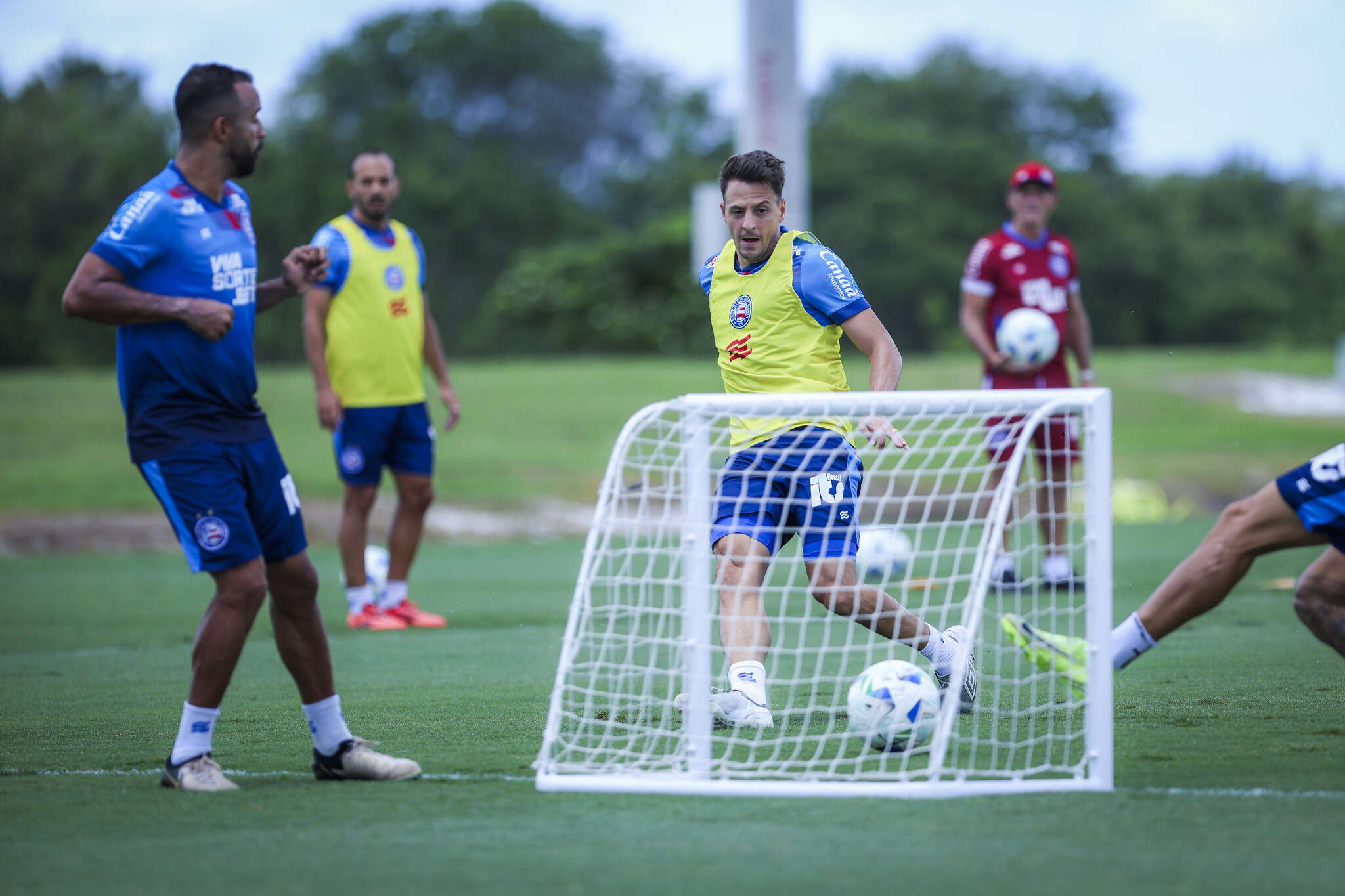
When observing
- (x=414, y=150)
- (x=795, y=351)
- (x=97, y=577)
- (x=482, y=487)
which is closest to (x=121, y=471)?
(x=482, y=487)

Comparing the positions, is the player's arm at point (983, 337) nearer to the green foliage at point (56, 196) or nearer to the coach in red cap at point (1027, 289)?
the coach in red cap at point (1027, 289)

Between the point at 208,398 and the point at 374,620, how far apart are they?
395 cm

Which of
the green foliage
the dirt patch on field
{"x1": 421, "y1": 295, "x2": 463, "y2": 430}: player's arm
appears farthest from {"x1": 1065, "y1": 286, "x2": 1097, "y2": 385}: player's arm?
the green foliage

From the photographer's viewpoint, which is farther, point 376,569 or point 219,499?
point 376,569

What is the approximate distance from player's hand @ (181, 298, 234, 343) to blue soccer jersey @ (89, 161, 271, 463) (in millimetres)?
122

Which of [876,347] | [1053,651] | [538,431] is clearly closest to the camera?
[1053,651]

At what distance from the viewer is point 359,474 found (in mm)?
7711

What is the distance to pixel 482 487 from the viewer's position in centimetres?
1516

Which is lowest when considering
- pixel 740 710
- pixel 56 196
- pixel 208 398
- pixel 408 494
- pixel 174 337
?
pixel 740 710

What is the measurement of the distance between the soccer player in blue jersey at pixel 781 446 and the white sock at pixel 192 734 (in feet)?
5.21

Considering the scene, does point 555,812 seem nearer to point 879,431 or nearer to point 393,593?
point 879,431

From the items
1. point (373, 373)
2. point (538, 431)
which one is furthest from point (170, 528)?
point (538, 431)

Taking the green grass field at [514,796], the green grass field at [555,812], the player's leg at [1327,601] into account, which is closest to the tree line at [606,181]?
the green grass field at [514,796]

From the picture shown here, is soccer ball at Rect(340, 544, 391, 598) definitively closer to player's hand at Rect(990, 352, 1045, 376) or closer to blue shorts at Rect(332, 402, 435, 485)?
blue shorts at Rect(332, 402, 435, 485)
